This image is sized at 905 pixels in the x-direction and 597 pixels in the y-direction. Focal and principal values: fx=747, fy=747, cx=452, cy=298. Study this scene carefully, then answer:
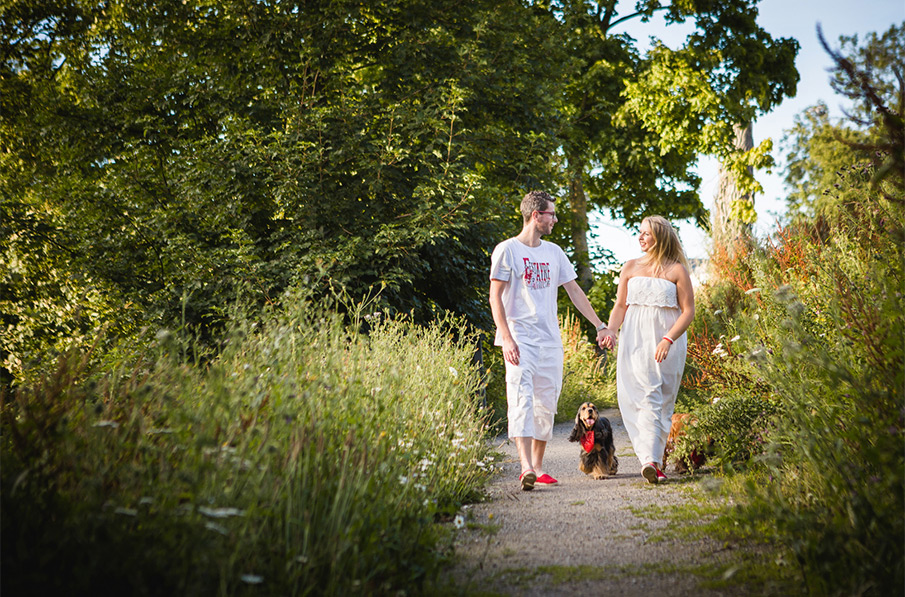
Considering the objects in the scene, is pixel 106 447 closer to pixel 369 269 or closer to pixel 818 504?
pixel 818 504

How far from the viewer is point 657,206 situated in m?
19.8

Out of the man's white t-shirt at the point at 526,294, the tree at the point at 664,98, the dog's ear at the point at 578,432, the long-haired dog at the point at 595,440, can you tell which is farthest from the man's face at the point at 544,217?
the tree at the point at 664,98

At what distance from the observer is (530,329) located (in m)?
6.11

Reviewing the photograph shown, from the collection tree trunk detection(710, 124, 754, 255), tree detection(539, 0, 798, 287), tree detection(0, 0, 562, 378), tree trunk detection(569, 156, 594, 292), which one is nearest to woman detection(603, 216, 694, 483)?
tree detection(0, 0, 562, 378)

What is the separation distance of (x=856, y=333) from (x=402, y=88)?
8.61 m

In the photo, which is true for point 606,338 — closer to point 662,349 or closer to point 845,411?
point 662,349

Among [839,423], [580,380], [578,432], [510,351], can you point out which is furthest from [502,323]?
[580,380]

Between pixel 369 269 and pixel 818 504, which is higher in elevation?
pixel 369 269

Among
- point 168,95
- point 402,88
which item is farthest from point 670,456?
point 168,95

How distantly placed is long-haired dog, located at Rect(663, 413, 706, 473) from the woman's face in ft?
4.87

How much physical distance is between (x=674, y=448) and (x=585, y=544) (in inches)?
109

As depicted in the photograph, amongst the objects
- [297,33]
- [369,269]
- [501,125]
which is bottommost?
[369,269]

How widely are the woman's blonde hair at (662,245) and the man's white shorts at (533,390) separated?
3.65ft

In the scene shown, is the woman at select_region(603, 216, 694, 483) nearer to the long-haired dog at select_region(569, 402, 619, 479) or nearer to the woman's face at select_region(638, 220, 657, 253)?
the woman's face at select_region(638, 220, 657, 253)
